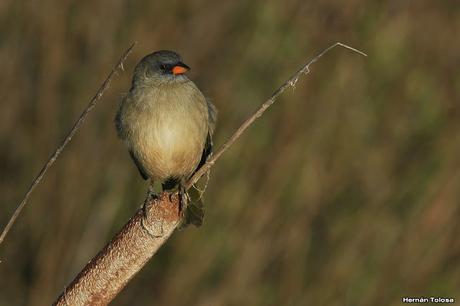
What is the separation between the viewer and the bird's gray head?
3921mm

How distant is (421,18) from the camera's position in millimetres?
5438

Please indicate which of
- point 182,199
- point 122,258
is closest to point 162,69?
point 182,199

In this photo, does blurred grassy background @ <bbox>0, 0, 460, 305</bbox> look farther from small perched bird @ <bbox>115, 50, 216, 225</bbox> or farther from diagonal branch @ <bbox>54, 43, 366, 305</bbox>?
diagonal branch @ <bbox>54, 43, 366, 305</bbox>

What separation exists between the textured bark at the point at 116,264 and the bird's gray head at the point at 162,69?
4.51ft

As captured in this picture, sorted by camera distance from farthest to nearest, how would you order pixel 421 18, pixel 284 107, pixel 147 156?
pixel 421 18, pixel 284 107, pixel 147 156

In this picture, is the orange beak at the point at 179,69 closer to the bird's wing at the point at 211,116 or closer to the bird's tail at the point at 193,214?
the bird's wing at the point at 211,116

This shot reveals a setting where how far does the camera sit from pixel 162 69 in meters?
3.98

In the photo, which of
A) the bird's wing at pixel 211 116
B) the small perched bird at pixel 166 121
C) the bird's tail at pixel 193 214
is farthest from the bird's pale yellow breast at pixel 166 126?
the bird's tail at pixel 193 214

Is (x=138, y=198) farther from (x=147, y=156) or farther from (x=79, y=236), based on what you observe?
(x=147, y=156)

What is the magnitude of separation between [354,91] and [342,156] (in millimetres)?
390

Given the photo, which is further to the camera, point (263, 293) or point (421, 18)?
point (421, 18)

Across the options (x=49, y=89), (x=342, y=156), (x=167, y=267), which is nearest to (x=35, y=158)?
(x=49, y=89)

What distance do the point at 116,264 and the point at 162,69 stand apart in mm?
1663

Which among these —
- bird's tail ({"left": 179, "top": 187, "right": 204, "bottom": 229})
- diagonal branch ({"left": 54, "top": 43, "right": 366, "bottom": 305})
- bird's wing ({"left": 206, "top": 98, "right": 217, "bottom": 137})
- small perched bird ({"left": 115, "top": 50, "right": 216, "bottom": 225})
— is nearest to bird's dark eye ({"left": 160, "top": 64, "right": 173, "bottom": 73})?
small perched bird ({"left": 115, "top": 50, "right": 216, "bottom": 225})
